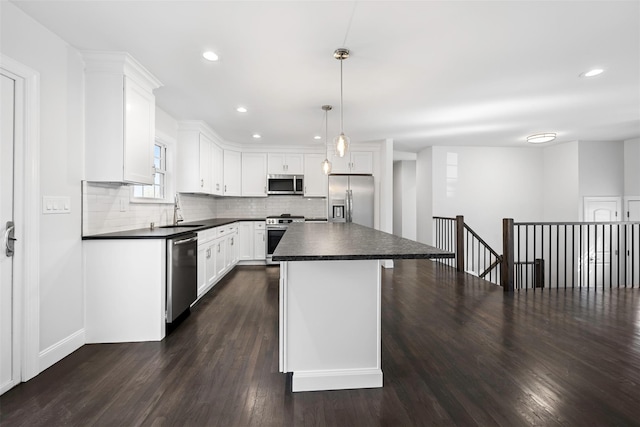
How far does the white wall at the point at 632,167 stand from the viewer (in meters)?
6.27

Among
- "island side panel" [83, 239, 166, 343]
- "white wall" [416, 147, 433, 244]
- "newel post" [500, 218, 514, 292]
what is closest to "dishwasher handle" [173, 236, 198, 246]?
"island side panel" [83, 239, 166, 343]

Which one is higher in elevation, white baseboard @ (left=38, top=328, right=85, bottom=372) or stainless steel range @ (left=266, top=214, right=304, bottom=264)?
stainless steel range @ (left=266, top=214, right=304, bottom=264)

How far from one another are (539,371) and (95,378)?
10.1 ft

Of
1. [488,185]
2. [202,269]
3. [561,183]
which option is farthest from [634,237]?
[202,269]

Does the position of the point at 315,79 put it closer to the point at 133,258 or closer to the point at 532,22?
the point at 532,22

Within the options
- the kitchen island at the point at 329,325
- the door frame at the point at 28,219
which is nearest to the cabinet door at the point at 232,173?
the door frame at the point at 28,219

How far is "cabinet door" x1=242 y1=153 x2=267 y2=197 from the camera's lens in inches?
257

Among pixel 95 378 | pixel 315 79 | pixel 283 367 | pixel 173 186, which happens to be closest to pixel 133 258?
pixel 95 378

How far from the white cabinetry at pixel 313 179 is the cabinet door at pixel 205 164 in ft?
6.44

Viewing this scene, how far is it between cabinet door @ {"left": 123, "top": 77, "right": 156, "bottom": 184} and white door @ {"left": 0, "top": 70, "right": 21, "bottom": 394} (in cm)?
80

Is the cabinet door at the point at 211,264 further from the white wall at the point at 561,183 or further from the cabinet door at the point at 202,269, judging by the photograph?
the white wall at the point at 561,183

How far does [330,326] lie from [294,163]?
16.1 feet

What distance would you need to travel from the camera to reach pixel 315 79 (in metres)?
3.24

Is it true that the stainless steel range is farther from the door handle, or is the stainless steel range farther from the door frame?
the door handle
